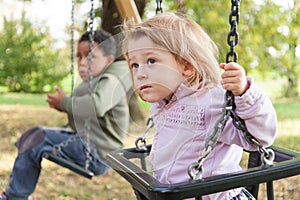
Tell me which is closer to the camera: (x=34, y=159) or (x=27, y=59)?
(x=34, y=159)

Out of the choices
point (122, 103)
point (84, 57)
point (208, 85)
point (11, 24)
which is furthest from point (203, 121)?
point (11, 24)

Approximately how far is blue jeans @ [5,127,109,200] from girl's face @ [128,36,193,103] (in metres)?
1.18

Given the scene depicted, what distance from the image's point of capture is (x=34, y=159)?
2.28 meters

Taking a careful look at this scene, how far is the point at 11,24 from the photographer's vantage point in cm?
920

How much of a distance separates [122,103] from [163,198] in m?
1.49

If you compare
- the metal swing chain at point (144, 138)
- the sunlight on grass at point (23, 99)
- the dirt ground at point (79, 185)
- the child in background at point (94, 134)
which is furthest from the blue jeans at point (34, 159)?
the sunlight on grass at point (23, 99)

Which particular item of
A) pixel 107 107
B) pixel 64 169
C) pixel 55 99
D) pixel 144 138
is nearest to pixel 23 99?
pixel 64 169

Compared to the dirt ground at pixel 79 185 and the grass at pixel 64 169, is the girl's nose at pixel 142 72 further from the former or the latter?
the dirt ground at pixel 79 185

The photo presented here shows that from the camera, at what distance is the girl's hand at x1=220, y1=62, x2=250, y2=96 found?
949 mm

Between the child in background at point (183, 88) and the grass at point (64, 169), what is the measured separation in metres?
0.28

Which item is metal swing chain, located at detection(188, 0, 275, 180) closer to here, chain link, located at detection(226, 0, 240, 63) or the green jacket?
chain link, located at detection(226, 0, 240, 63)

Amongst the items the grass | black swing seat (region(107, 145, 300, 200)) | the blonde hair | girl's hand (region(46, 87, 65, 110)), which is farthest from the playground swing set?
girl's hand (region(46, 87, 65, 110))

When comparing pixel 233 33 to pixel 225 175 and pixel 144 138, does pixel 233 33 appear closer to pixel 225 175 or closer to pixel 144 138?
pixel 225 175

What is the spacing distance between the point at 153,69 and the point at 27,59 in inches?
340
